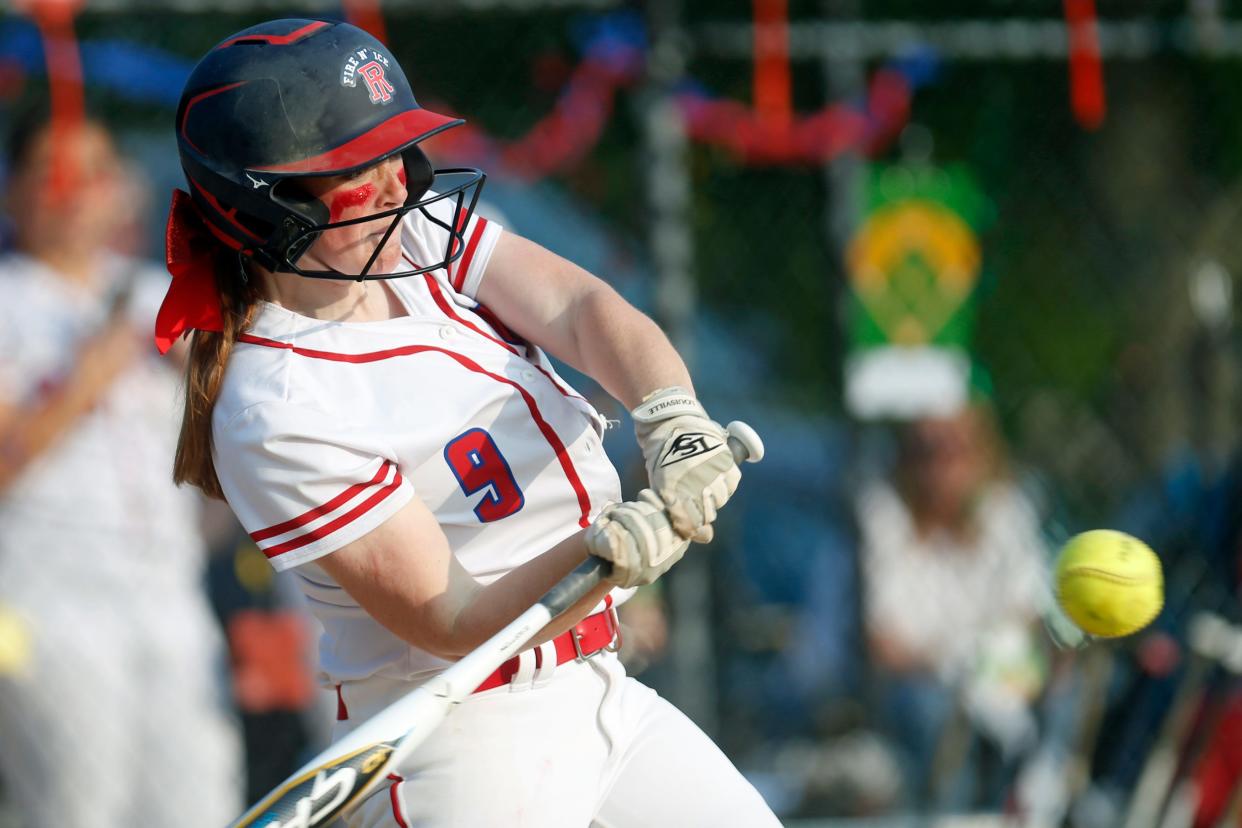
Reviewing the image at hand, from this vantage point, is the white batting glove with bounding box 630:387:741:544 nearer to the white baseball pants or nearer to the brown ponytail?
the white baseball pants

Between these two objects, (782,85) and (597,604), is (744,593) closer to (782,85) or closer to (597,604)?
(782,85)

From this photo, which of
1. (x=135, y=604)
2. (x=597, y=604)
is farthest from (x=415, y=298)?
(x=135, y=604)

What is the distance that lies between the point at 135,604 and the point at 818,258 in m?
2.77

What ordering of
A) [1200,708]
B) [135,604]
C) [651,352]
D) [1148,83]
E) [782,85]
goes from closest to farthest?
[651,352] → [135,604] → [1200,708] → [782,85] → [1148,83]

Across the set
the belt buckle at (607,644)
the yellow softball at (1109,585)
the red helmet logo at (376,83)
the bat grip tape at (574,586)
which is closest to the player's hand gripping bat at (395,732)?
the bat grip tape at (574,586)

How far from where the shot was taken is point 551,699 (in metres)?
2.45

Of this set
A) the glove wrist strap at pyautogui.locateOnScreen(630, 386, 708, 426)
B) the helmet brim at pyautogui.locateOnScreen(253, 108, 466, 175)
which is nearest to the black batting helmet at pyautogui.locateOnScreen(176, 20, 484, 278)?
the helmet brim at pyautogui.locateOnScreen(253, 108, 466, 175)

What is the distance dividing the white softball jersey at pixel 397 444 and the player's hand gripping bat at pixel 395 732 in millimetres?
208

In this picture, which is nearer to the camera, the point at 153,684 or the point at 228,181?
the point at 228,181

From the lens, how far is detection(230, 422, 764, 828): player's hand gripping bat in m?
2.23

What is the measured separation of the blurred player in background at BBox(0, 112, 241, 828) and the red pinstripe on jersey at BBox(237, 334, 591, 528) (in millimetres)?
2153

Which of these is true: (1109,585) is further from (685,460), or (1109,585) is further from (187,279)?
(187,279)

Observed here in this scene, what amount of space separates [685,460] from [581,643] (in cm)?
35

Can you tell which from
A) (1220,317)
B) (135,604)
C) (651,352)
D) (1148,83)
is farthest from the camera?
(1148,83)
